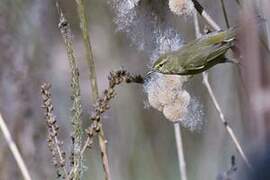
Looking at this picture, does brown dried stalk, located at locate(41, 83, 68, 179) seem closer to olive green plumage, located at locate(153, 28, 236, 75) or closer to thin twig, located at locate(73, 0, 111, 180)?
thin twig, located at locate(73, 0, 111, 180)

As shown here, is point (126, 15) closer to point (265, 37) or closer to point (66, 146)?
point (265, 37)

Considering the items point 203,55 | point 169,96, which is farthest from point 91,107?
point 203,55

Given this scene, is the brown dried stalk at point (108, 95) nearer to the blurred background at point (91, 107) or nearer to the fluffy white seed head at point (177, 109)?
the fluffy white seed head at point (177, 109)

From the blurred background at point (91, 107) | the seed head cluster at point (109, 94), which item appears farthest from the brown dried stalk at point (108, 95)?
the blurred background at point (91, 107)

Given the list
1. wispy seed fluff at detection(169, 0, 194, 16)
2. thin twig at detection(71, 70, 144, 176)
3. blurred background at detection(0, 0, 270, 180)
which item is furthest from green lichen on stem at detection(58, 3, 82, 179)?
blurred background at detection(0, 0, 270, 180)

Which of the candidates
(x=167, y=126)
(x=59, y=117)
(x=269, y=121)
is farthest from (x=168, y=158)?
(x=269, y=121)

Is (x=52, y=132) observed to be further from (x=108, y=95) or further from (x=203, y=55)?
(x=203, y=55)
